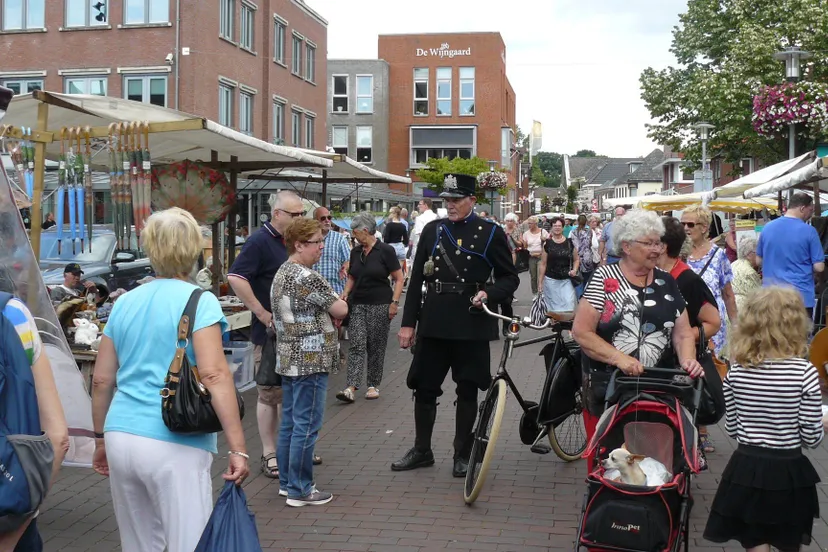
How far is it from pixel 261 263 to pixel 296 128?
32697 millimetres

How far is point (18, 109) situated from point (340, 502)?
180 inches

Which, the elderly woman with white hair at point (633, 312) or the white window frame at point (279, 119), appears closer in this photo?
the elderly woman with white hair at point (633, 312)

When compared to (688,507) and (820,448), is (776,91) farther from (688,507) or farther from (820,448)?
(688,507)

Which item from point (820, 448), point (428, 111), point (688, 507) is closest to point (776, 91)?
point (820, 448)

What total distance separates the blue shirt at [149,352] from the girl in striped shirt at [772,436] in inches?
91.7

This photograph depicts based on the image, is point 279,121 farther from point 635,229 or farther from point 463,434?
point 635,229

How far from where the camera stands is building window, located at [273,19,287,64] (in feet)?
118

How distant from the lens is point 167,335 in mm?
3545

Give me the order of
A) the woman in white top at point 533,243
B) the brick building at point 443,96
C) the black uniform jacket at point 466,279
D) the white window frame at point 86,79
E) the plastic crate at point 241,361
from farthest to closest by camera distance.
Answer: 1. the brick building at point 443,96
2. the white window frame at point 86,79
3. the woman in white top at point 533,243
4. the plastic crate at point 241,361
5. the black uniform jacket at point 466,279

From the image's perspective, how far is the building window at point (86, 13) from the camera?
99.3 feet

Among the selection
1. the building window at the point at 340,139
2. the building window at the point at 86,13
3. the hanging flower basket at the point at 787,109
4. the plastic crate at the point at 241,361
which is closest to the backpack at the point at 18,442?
the plastic crate at the point at 241,361

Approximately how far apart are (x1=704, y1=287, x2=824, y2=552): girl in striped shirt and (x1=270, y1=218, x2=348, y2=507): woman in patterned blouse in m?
2.43

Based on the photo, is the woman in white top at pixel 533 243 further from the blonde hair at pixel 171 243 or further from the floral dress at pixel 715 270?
the blonde hair at pixel 171 243

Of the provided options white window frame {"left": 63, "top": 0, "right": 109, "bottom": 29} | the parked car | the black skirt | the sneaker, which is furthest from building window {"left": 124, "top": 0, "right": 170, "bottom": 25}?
the black skirt
